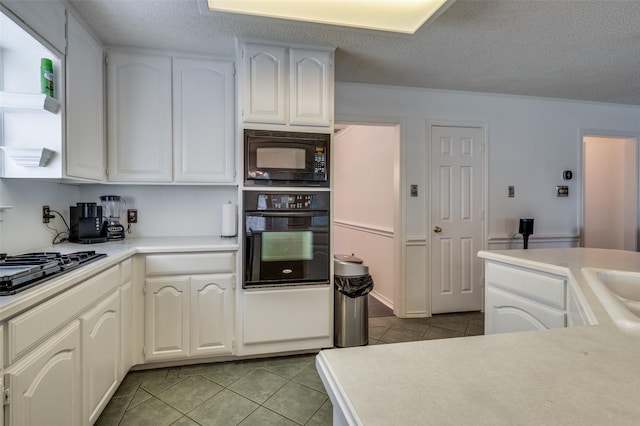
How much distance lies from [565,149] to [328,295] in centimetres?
337

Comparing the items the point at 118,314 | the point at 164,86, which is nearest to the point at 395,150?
the point at 164,86

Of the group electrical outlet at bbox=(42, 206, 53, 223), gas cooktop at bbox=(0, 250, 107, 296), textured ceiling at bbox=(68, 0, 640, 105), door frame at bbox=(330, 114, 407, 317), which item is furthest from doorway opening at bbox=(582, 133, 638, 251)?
electrical outlet at bbox=(42, 206, 53, 223)

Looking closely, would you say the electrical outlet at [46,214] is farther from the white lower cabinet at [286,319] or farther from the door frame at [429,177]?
the door frame at [429,177]

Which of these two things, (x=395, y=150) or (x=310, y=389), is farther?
(x=395, y=150)

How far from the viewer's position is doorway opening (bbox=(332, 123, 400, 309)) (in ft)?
11.6

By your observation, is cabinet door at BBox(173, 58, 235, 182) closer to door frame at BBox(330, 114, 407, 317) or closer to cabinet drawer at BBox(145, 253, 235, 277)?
cabinet drawer at BBox(145, 253, 235, 277)

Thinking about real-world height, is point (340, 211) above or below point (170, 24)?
below

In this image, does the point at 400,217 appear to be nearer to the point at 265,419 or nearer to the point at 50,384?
the point at 265,419

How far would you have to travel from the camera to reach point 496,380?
0.62m

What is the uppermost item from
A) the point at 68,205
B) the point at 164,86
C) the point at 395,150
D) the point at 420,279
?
the point at 164,86

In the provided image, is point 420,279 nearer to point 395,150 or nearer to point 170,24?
point 395,150

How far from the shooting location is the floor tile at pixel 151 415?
1794 mm

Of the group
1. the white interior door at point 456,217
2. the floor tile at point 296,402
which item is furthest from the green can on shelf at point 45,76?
the white interior door at point 456,217

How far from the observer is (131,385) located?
2.16 m
